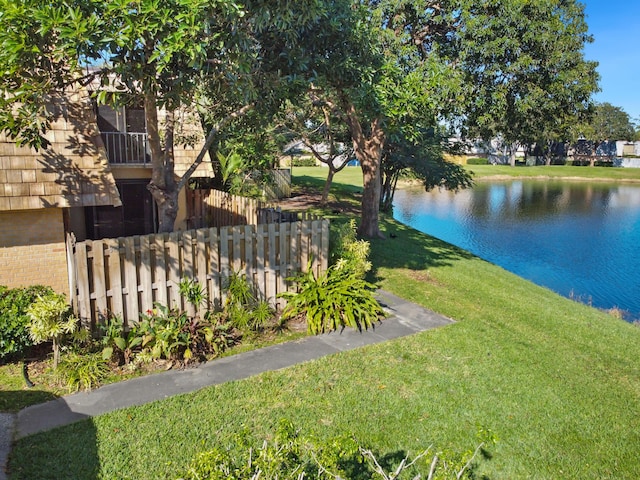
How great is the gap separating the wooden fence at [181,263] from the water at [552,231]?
11715mm

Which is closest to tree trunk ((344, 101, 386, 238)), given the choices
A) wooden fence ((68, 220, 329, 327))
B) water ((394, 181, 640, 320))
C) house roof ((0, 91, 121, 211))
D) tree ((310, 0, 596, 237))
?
tree ((310, 0, 596, 237))

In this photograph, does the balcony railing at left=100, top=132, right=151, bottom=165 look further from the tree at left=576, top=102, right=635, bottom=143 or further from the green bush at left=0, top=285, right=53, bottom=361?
the tree at left=576, top=102, right=635, bottom=143

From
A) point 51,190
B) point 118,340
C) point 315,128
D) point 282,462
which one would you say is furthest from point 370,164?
point 282,462

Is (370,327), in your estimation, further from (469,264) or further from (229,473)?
(469,264)

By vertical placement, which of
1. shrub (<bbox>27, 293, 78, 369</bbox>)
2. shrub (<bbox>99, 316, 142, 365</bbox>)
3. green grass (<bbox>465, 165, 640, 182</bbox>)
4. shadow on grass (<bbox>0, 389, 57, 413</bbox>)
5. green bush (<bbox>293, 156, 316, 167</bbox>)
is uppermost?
green bush (<bbox>293, 156, 316, 167</bbox>)

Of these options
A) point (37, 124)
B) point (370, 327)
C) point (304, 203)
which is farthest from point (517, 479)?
point (304, 203)

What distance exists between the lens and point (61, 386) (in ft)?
22.1

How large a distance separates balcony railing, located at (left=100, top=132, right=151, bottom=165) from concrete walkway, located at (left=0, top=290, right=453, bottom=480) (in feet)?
28.0

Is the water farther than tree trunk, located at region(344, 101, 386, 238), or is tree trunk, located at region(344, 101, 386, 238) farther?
the water

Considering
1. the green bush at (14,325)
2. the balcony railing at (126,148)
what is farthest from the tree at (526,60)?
the green bush at (14,325)

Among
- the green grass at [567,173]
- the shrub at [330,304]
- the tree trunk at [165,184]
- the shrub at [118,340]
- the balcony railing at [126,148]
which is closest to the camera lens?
the shrub at [118,340]

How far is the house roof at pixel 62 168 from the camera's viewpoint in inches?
332

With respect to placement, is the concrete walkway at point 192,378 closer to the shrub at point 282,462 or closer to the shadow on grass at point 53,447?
A: the shadow on grass at point 53,447

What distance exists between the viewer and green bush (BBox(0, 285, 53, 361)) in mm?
7160
